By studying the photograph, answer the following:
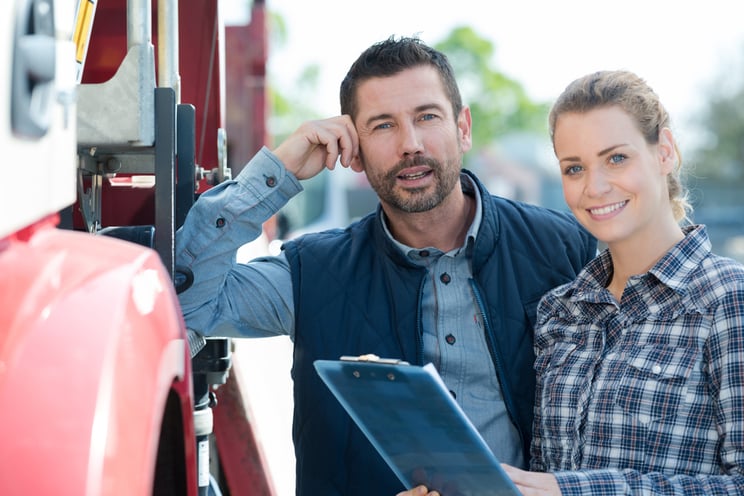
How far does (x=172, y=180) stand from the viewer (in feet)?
6.03

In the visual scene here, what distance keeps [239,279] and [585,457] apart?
3.56 feet

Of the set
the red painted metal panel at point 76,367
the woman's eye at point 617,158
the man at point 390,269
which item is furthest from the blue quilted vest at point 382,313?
the red painted metal panel at point 76,367

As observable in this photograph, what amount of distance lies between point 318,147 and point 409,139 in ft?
0.84

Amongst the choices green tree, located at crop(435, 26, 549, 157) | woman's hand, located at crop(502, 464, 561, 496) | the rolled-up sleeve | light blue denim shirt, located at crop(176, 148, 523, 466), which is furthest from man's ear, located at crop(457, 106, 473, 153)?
green tree, located at crop(435, 26, 549, 157)

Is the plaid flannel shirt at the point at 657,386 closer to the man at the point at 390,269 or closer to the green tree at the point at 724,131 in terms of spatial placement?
the man at the point at 390,269

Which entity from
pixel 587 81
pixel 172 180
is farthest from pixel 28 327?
pixel 587 81

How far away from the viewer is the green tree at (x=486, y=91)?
4125 cm

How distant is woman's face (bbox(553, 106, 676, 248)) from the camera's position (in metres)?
2.12

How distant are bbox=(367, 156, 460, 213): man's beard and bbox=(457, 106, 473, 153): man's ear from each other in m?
0.18

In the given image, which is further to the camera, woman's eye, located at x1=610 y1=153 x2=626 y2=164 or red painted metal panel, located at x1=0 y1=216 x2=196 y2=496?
woman's eye, located at x1=610 y1=153 x2=626 y2=164

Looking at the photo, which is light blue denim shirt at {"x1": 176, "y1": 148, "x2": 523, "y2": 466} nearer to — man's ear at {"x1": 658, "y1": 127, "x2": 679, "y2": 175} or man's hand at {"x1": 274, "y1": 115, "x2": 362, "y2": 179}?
man's hand at {"x1": 274, "y1": 115, "x2": 362, "y2": 179}

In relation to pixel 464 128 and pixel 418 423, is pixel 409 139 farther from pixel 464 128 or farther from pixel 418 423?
pixel 418 423

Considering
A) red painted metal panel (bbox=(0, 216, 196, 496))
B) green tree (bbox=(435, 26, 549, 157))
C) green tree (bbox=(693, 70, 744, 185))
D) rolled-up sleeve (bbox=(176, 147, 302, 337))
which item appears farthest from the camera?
green tree (bbox=(693, 70, 744, 185))

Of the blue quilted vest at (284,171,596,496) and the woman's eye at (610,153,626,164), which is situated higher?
the woman's eye at (610,153,626,164)
